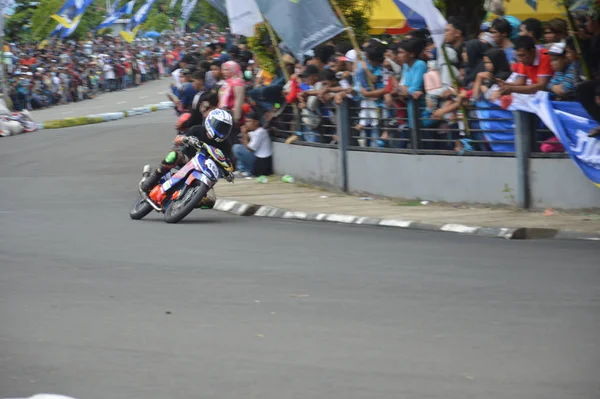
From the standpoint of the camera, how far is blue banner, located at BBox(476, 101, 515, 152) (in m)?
13.0

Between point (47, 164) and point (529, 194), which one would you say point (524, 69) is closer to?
point (529, 194)

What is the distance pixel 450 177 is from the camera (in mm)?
13641

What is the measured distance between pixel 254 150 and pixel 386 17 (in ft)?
18.3

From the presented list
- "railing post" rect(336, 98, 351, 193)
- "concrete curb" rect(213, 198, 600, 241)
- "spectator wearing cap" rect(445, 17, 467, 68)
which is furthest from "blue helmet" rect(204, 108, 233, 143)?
"spectator wearing cap" rect(445, 17, 467, 68)

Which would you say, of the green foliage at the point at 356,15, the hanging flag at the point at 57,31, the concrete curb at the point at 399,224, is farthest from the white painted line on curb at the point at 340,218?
the hanging flag at the point at 57,31

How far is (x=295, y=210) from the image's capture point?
13.8 meters

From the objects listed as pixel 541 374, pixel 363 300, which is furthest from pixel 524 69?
pixel 541 374

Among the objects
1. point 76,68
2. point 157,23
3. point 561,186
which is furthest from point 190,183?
point 157,23

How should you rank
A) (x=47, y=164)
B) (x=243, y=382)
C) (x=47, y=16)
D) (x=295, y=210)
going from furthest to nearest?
1. (x=47, y=16)
2. (x=47, y=164)
3. (x=295, y=210)
4. (x=243, y=382)

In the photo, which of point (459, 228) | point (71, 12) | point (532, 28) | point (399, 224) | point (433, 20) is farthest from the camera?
point (71, 12)

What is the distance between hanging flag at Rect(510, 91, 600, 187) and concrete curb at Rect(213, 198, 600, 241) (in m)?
1.13

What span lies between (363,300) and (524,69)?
559 cm

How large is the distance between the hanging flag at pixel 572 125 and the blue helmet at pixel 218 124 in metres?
3.21

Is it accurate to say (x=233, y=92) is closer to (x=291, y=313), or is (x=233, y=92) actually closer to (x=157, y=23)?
(x=291, y=313)
